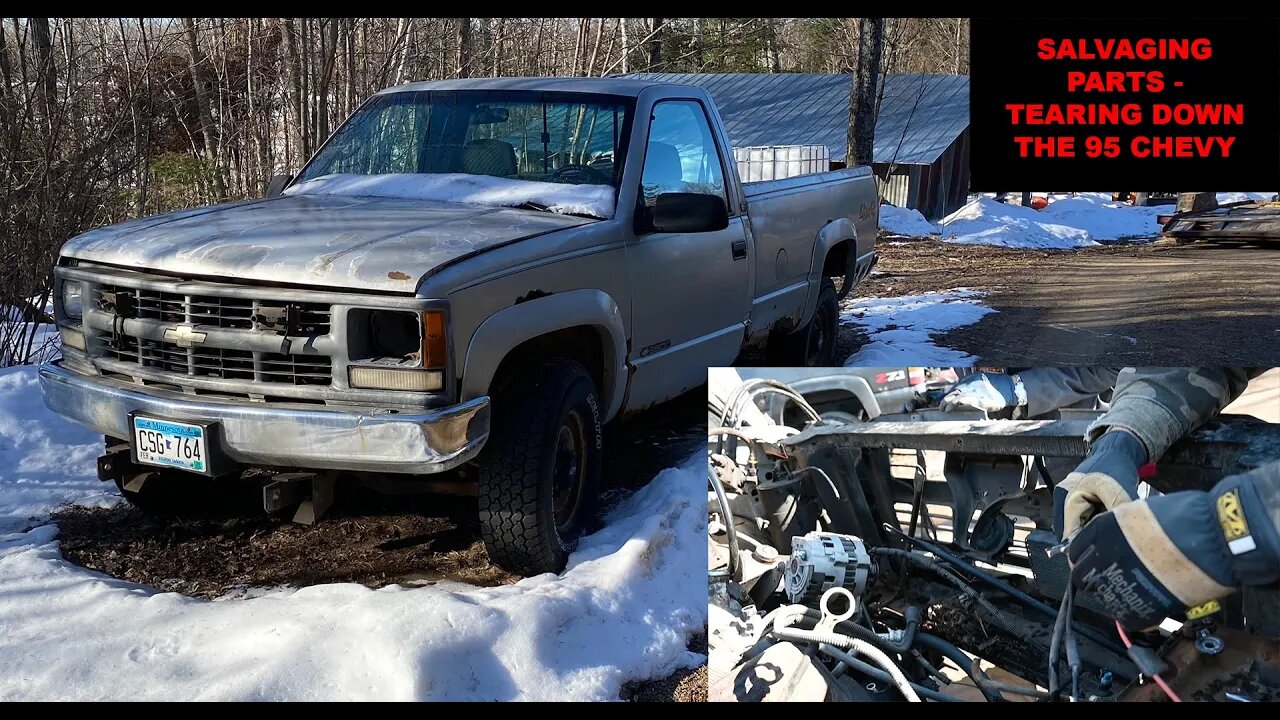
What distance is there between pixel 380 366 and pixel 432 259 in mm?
400

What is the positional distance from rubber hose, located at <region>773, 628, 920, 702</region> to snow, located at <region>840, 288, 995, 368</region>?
5.33m

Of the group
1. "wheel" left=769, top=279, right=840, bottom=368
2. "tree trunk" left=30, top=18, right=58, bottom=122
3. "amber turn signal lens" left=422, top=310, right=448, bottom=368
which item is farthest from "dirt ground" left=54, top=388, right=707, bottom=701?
"tree trunk" left=30, top=18, right=58, bottom=122

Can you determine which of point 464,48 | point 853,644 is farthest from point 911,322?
point 853,644

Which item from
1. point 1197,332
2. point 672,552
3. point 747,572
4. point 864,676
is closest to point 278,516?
point 672,552

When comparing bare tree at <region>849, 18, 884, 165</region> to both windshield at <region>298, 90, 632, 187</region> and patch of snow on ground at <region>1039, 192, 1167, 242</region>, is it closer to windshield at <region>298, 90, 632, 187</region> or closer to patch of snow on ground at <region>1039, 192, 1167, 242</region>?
patch of snow on ground at <region>1039, 192, 1167, 242</region>

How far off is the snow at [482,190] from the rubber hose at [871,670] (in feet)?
9.30

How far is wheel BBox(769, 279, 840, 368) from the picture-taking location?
23.8 ft

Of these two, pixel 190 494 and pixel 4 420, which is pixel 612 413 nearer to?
pixel 190 494

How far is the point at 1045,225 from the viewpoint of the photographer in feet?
75.6

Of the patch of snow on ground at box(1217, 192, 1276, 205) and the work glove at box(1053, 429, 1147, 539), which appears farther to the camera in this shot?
the patch of snow on ground at box(1217, 192, 1276, 205)

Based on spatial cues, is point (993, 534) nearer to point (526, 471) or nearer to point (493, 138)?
point (526, 471)

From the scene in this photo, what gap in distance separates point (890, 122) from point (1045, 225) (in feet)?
26.8

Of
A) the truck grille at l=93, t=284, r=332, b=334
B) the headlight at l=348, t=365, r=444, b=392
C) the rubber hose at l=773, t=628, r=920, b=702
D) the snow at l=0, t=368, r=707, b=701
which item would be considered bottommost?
the snow at l=0, t=368, r=707, b=701

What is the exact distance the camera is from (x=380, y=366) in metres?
3.89
